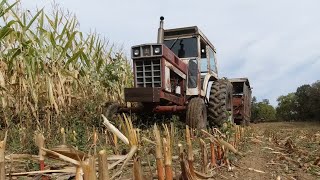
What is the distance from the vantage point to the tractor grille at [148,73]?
20.8 ft

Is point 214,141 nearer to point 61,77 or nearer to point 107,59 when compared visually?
point 61,77

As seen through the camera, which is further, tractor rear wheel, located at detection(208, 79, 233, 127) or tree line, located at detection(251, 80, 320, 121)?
tree line, located at detection(251, 80, 320, 121)

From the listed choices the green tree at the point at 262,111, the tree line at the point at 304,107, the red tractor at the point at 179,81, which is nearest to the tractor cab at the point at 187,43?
the red tractor at the point at 179,81

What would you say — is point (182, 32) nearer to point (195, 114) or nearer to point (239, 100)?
point (195, 114)

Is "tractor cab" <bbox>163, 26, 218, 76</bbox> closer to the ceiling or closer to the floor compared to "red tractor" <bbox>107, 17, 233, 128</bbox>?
closer to the ceiling

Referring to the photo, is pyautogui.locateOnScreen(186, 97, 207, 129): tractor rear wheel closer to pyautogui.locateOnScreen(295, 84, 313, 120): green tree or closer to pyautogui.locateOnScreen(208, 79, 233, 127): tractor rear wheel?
pyautogui.locateOnScreen(208, 79, 233, 127): tractor rear wheel


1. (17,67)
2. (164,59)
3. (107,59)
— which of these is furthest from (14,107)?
(107,59)

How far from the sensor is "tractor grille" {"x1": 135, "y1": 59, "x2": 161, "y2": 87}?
6.34 meters

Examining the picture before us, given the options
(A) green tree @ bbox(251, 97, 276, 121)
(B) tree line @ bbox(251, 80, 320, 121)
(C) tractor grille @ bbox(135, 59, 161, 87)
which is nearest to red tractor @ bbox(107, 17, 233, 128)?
(C) tractor grille @ bbox(135, 59, 161, 87)

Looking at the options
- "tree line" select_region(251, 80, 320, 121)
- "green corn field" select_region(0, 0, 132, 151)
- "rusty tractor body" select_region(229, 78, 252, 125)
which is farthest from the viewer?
"tree line" select_region(251, 80, 320, 121)

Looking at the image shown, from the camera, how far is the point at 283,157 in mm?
3471

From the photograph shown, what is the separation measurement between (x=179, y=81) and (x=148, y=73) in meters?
0.99

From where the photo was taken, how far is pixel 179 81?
7227 mm

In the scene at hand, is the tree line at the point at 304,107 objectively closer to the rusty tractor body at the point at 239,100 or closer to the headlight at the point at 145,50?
the rusty tractor body at the point at 239,100
